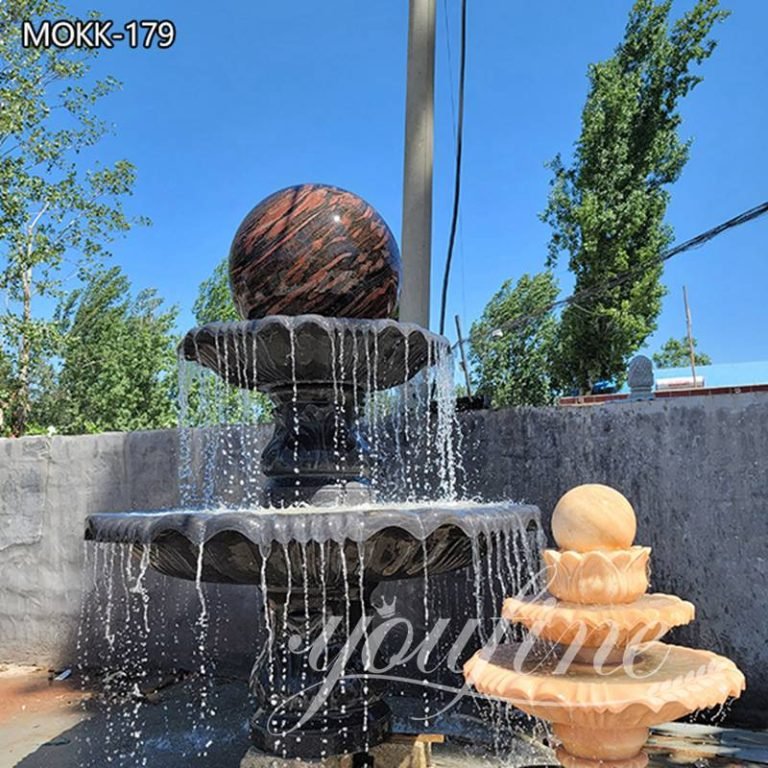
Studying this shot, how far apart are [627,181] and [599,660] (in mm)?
15577

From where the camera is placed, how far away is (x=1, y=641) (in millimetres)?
5832

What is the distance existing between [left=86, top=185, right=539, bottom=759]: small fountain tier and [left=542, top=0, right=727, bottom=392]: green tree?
523 inches

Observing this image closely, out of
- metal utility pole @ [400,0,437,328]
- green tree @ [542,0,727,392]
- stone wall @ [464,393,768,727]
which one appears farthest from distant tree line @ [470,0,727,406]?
stone wall @ [464,393,768,727]

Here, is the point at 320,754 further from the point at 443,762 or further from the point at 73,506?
the point at 73,506

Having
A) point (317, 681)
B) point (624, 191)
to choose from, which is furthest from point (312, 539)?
point (624, 191)

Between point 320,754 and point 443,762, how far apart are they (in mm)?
874

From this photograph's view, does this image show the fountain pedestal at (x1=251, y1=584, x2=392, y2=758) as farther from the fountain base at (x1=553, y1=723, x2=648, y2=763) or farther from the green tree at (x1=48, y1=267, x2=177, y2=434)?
the green tree at (x1=48, y1=267, x2=177, y2=434)

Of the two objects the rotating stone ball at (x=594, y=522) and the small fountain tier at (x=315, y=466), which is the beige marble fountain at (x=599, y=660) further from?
the small fountain tier at (x=315, y=466)

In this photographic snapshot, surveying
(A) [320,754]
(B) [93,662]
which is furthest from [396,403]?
(B) [93,662]

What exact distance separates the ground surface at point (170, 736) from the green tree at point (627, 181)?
12.8m

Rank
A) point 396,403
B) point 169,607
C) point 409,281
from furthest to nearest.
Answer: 1. point 409,281
2. point 169,607
3. point 396,403

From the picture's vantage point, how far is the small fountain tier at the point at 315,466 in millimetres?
2432

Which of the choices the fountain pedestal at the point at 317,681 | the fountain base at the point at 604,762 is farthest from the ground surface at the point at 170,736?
the fountain base at the point at 604,762

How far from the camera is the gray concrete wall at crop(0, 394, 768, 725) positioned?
367 centimetres
